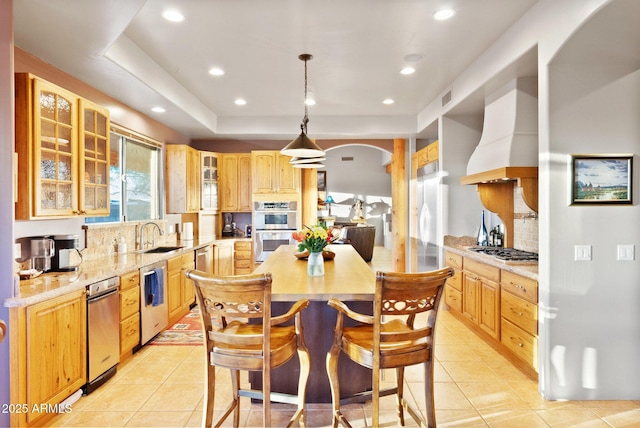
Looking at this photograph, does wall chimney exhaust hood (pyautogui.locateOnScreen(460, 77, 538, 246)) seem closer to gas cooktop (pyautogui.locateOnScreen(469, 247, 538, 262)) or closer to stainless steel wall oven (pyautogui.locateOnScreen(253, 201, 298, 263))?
gas cooktop (pyautogui.locateOnScreen(469, 247, 538, 262))

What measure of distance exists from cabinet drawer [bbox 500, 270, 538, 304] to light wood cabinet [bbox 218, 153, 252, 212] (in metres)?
4.54

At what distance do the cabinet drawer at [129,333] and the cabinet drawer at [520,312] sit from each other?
3342 millimetres

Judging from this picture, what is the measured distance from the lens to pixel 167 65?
397cm

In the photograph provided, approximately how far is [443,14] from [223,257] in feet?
15.7

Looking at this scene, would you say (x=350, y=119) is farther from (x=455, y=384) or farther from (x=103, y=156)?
(x=455, y=384)

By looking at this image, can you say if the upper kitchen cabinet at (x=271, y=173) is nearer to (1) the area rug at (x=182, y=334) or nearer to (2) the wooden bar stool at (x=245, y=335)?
(1) the area rug at (x=182, y=334)

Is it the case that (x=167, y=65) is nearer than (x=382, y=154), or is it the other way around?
(x=167, y=65)

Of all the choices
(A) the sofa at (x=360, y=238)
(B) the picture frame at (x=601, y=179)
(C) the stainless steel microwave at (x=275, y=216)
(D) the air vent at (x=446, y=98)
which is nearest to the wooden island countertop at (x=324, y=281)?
(B) the picture frame at (x=601, y=179)

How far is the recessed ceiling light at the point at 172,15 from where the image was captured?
2850 millimetres

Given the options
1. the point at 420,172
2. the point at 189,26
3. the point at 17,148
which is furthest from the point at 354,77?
the point at 17,148

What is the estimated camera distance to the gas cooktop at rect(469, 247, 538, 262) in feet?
11.3

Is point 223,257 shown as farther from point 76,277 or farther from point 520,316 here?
point 520,316

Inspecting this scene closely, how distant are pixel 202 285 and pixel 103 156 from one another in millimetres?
2302

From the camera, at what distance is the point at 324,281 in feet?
8.42
